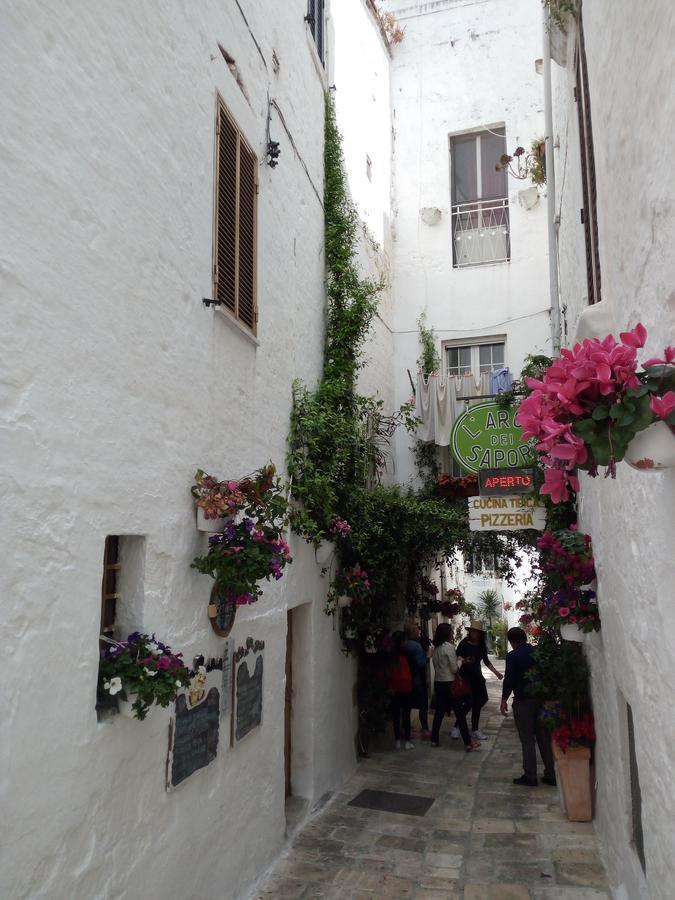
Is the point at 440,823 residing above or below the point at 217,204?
below

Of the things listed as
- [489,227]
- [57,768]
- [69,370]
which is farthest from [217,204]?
[489,227]

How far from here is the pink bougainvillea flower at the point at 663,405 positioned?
216 centimetres

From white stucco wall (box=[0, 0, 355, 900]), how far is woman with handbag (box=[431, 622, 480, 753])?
Result: 3910 millimetres

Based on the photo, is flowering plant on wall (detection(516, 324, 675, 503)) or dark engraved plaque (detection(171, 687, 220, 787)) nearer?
flowering plant on wall (detection(516, 324, 675, 503))

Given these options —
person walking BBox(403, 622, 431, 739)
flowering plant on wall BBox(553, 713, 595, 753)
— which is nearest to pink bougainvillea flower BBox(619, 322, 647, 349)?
flowering plant on wall BBox(553, 713, 595, 753)

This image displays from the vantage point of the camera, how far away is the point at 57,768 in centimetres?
321

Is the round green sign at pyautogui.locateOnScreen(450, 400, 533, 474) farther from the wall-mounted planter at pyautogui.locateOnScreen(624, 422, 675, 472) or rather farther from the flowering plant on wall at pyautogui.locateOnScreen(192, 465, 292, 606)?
the wall-mounted planter at pyautogui.locateOnScreen(624, 422, 675, 472)

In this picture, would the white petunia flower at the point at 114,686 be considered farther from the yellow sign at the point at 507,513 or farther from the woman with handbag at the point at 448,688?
the woman with handbag at the point at 448,688

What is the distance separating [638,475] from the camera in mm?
3504

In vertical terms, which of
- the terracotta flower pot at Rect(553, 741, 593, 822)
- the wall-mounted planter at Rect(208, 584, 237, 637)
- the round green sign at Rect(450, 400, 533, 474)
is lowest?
the terracotta flower pot at Rect(553, 741, 593, 822)

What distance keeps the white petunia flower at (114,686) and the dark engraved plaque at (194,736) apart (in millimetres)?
929

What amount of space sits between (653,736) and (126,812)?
2744 millimetres

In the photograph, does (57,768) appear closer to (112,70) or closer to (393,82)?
(112,70)

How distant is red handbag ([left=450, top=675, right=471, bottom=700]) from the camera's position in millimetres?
9375
